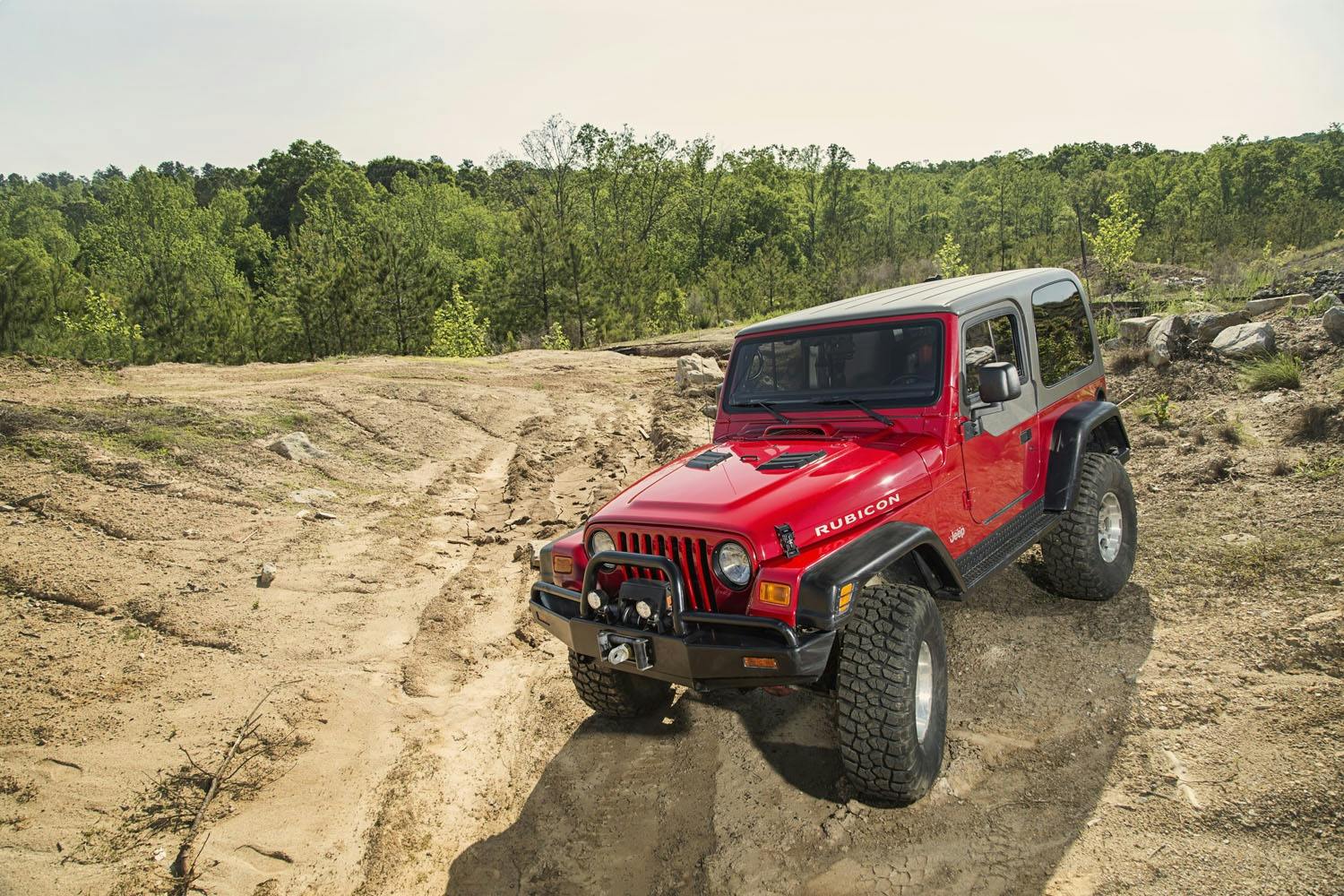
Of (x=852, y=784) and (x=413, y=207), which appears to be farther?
(x=413, y=207)

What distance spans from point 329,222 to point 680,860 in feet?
175

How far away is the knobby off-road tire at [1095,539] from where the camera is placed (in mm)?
4855

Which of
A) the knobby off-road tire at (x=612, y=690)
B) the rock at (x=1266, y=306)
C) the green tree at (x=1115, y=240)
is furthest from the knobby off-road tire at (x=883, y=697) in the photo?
the green tree at (x=1115, y=240)

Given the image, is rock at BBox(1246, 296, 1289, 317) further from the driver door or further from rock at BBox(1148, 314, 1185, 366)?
the driver door

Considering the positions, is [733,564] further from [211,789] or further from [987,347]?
[211,789]

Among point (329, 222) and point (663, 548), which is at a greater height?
point (329, 222)

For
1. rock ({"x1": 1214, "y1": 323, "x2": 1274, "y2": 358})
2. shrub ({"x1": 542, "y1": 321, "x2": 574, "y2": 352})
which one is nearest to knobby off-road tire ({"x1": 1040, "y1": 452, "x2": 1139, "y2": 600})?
rock ({"x1": 1214, "y1": 323, "x2": 1274, "y2": 358})

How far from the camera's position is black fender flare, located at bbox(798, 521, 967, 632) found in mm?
3041

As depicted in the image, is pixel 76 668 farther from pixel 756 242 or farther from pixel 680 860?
pixel 756 242

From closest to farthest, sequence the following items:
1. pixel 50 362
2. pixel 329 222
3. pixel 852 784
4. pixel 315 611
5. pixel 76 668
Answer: pixel 852 784, pixel 76 668, pixel 315 611, pixel 50 362, pixel 329 222

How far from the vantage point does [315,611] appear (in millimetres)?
5859

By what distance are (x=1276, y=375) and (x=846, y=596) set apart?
8162mm

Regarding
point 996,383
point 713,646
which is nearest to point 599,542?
point 713,646

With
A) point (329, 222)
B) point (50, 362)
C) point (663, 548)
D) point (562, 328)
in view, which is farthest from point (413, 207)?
point (663, 548)
